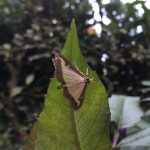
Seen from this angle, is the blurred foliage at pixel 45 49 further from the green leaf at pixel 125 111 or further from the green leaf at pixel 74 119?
the green leaf at pixel 74 119

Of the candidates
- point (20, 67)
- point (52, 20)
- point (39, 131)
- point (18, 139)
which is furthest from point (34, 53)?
point (39, 131)

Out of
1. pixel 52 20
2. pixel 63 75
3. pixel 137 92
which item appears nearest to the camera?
pixel 63 75

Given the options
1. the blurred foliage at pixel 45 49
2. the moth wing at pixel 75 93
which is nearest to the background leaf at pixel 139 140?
the moth wing at pixel 75 93

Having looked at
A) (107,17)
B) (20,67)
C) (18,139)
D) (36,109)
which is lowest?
(18,139)

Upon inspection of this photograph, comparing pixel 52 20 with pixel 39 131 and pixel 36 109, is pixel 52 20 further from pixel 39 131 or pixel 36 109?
pixel 39 131

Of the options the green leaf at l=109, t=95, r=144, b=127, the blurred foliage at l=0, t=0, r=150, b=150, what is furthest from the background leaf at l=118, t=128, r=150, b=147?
the blurred foliage at l=0, t=0, r=150, b=150

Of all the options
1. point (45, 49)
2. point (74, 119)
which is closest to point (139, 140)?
point (74, 119)

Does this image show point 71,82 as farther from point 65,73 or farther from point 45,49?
point 45,49
